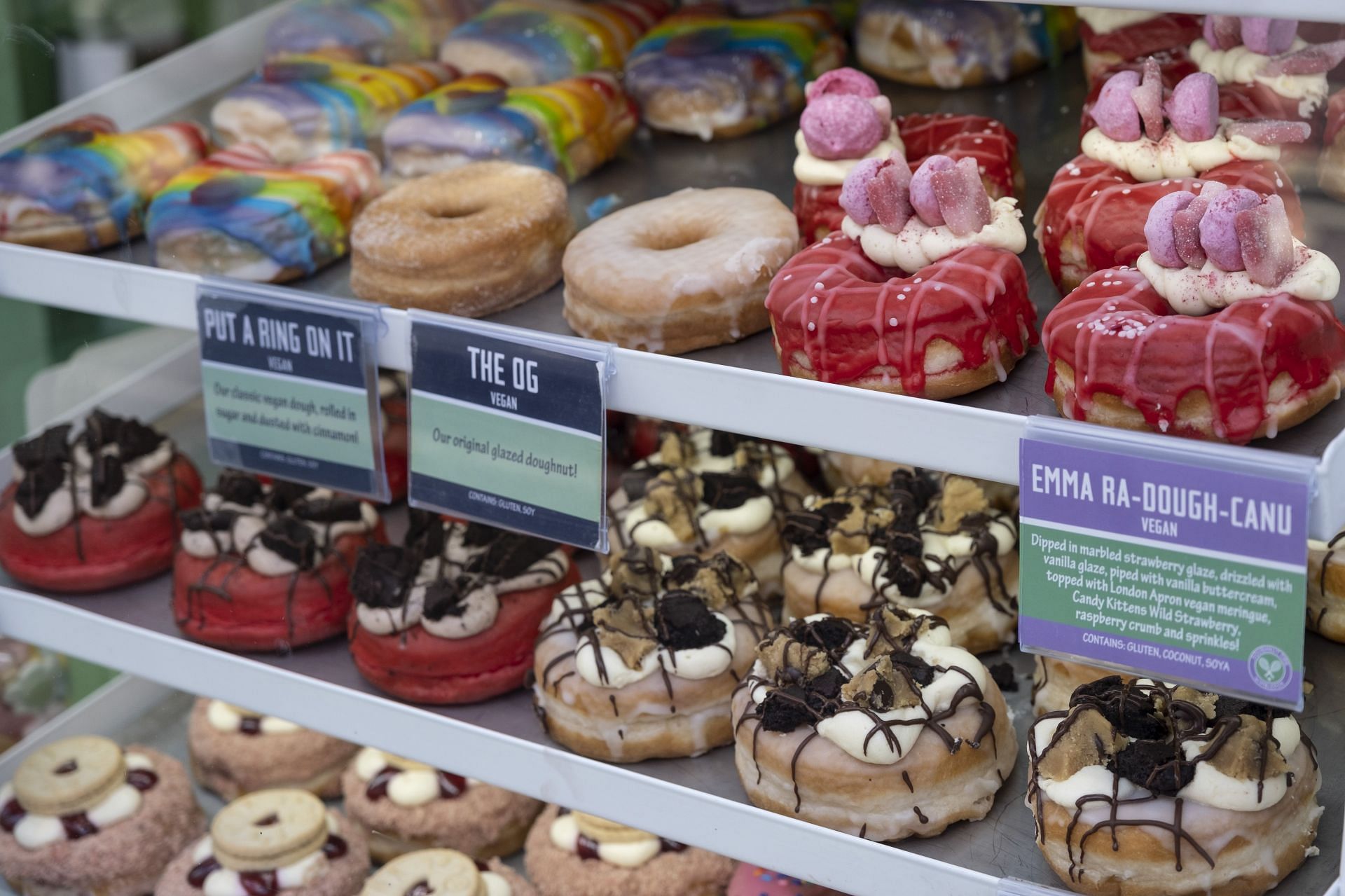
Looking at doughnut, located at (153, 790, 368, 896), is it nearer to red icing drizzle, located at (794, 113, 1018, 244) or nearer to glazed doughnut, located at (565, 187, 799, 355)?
glazed doughnut, located at (565, 187, 799, 355)

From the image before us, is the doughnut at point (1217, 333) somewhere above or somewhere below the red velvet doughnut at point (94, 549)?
above

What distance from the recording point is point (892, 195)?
5.30ft

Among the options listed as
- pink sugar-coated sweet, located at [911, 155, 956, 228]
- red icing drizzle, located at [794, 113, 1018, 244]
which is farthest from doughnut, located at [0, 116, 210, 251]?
pink sugar-coated sweet, located at [911, 155, 956, 228]

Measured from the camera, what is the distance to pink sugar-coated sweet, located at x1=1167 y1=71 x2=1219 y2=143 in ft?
5.40

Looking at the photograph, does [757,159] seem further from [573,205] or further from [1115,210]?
[1115,210]

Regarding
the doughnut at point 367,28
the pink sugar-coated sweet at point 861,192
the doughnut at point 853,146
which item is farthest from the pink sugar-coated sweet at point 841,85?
Answer: the doughnut at point 367,28

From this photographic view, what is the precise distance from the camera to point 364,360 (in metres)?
1.84

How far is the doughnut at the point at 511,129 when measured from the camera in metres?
2.21

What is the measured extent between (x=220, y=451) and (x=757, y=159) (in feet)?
2.91

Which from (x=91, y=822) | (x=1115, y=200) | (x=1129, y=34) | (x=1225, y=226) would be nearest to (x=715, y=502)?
(x=1115, y=200)

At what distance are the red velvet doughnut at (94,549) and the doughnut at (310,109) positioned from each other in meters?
0.59

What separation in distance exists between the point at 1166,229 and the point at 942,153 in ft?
1.84

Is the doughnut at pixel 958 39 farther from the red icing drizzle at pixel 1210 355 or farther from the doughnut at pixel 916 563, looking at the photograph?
the red icing drizzle at pixel 1210 355

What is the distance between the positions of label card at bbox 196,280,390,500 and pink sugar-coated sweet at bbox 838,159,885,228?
1.91 feet
